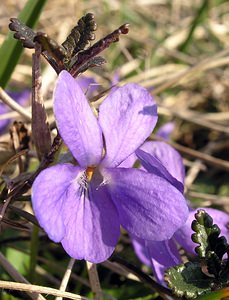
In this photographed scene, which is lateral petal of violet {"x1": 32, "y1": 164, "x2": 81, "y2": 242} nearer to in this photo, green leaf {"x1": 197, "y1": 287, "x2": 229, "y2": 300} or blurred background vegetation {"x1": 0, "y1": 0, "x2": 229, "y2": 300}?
green leaf {"x1": 197, "y1": 287, "x2": 229, "y2": 300}

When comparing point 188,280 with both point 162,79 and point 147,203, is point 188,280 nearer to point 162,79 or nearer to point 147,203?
point 147,203

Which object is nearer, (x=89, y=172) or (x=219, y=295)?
(x=219, y=295)

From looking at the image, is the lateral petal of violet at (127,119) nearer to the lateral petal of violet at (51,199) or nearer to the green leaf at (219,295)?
the lateral petal of violet at (51,199)

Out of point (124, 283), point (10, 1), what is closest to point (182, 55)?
point (10, 1)

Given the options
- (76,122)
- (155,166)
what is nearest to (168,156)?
(155,166)

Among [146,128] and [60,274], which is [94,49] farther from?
[60,274]
